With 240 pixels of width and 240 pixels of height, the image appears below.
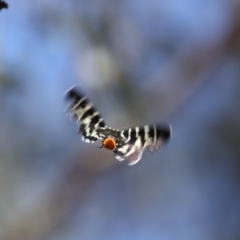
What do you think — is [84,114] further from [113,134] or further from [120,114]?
[120,114]

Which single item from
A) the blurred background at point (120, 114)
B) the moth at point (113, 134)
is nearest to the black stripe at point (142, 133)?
the moth at point (113, 134)

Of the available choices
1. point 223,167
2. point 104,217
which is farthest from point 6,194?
point 223,167

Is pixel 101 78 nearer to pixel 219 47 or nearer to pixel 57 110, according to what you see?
pixel 57 110

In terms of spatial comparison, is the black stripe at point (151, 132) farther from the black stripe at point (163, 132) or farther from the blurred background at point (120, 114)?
the blurred background at point (120, 114)

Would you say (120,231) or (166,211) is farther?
(166,211)

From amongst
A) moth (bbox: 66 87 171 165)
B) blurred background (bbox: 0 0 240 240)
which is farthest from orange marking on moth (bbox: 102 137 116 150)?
blurred background (bbox: 0 0 240 240)

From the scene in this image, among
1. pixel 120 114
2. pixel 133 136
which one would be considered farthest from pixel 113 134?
pixel 120 114

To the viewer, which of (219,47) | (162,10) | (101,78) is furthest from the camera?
(162,10)

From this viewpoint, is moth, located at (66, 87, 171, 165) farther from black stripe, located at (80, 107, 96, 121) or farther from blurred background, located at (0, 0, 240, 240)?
blurred background, located at (0, 0, 240, 240)

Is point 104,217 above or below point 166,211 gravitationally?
below
